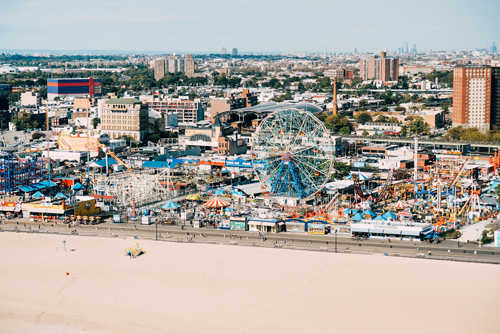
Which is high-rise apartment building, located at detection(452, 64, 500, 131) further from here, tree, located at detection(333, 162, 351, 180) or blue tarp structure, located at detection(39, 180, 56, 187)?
blue tarp structure, located at detection(39, 180, 56, 187)

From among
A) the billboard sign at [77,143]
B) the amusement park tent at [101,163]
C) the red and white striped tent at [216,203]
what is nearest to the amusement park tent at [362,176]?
the red and white striped tent at [216,203]

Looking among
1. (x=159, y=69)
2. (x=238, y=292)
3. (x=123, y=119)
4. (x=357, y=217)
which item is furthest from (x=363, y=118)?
(x=159, y=69)

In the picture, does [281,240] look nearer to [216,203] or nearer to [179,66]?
[216,203]

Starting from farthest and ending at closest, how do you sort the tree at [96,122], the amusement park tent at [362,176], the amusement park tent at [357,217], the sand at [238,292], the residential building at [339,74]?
1. the residential building at [339,74]
2. the tree at [96,122]
3. the amusement park tent at [362,176]
4. the amusement park tent at [357,217]
5. the sand at [238,292]

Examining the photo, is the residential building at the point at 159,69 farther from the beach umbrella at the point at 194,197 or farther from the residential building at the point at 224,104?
the beach umbrella at the point at 194,197

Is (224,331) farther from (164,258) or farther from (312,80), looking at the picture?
(312,80)

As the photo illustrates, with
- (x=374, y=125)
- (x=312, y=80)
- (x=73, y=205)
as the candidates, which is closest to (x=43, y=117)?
(x=374, y=125)
